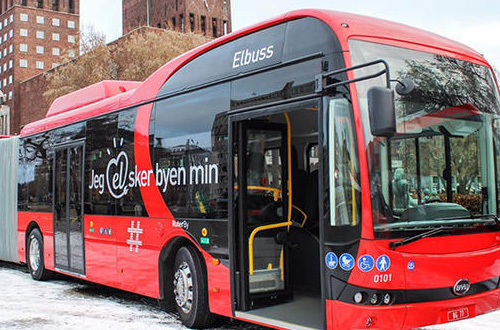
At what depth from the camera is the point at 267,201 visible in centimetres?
695

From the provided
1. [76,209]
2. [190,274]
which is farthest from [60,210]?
[190,274]

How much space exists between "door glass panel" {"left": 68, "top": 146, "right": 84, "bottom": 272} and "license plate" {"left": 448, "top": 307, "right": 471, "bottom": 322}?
6663mm

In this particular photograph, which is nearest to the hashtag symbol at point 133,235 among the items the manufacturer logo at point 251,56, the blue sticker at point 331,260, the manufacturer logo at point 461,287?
the manufacturer logo at point 251,56

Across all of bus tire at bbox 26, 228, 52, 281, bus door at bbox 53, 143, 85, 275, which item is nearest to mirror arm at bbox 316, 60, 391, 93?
bus door at bbox 53, 143, 85, 275

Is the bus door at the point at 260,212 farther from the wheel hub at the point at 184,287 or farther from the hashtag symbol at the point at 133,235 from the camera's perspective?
the hashtag symbol at the point at 133,235

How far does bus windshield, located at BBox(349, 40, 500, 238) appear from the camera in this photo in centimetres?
538

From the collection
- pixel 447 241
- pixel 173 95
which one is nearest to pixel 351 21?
pixel 447 241

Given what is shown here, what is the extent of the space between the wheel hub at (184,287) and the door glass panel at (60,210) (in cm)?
→ 390

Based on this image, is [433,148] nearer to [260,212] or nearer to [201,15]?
[260,212]

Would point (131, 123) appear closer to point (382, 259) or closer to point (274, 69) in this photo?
point (274, 69)

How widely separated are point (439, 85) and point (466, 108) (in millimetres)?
452

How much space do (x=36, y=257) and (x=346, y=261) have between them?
8760 mm

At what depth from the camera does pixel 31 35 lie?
310ft

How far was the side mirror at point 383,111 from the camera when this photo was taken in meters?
4.99
